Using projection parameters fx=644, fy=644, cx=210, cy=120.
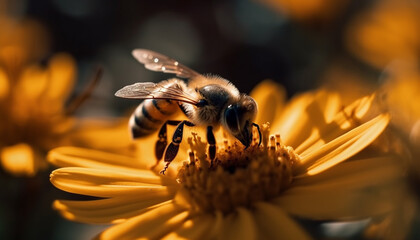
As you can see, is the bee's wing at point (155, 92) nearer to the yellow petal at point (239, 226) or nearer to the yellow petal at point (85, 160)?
the yellow petal at point (85, 160)

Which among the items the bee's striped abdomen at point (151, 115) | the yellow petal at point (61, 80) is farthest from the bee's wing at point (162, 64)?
the yellow petal at point (61, 80)

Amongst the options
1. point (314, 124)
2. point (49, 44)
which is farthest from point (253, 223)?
point (49, 44)

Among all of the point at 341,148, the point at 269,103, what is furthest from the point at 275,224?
the point at 269,103

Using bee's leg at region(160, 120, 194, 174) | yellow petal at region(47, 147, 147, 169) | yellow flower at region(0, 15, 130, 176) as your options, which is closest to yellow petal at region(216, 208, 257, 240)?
bee's leg at region(160, 120, 194, 174)

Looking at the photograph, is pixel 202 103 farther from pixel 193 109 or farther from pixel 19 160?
pixel 19 160

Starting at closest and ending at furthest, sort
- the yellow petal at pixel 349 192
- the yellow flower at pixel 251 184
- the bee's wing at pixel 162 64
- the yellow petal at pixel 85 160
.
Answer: the yellow petal at pixel 349 192 → the yellow flower at pixel 251 184 → the yellow petal at pixel 85 160 → the bee's wing at pixel 162 64

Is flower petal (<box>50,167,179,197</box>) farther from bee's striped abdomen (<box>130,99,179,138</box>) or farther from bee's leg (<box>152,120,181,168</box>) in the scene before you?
bee's striped abdomen (<box>130,99,179,138</box>)
